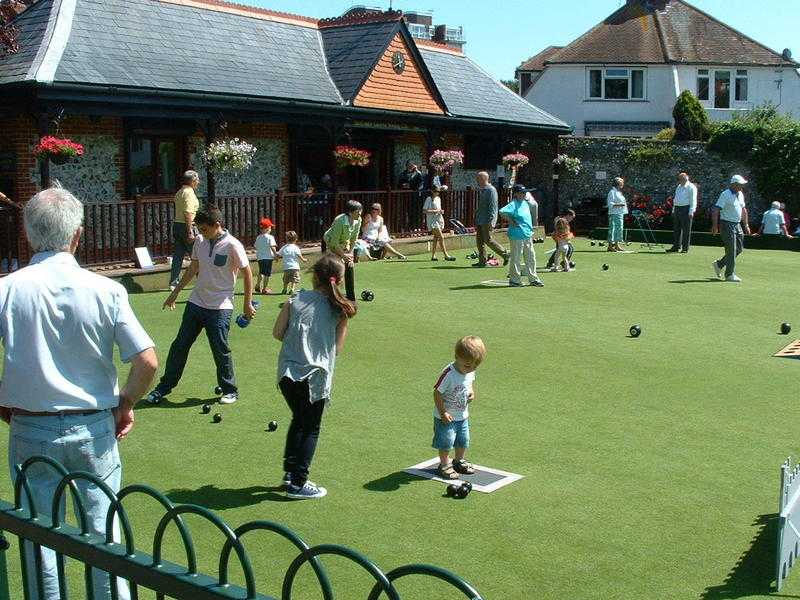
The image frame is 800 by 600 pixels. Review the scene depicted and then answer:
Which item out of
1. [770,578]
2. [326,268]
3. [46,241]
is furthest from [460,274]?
[46,241]

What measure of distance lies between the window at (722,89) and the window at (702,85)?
516 millimetres

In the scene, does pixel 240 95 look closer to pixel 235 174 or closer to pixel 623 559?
pixel 235 174

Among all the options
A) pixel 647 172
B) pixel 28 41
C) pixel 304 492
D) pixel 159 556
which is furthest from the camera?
pixel 647 172

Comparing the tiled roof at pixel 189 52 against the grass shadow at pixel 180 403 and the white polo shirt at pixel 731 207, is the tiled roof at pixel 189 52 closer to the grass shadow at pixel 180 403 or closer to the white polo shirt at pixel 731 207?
the white polo shirt at pixel 731 207

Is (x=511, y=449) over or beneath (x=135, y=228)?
beneath

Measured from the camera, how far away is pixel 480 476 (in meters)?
7.36

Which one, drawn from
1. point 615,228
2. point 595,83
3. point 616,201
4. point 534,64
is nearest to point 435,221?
point 616,201

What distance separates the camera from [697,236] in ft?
96.7

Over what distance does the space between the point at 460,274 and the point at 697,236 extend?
12.3m

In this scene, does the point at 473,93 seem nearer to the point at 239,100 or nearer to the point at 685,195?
the point at 685,195

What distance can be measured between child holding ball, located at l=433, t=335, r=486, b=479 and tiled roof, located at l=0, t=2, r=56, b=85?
12.2m

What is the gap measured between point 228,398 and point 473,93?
21.6 m

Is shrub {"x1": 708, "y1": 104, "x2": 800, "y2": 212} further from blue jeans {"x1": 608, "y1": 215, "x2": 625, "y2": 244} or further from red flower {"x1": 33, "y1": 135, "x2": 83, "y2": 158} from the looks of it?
red flower {"x1": 33, "y1": 135, "x2": 83, "y2": 158}

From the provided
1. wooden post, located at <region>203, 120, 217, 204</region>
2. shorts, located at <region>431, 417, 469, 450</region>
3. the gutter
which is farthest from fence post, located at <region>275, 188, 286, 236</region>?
shorts, located at <region>431, 417, 469, 450</region>
